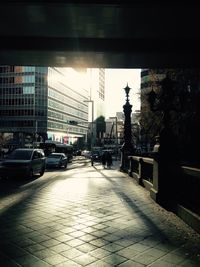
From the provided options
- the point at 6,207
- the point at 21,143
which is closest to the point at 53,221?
the point at 6,207

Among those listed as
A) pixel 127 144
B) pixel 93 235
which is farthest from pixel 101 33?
pixel 127 144

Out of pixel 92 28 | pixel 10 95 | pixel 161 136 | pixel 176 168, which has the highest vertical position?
pixel 10 95

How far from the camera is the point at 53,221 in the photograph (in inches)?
311

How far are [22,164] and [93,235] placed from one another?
13030 mm

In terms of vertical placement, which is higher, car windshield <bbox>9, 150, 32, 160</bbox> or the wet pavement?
car windshield <bbox>9, 150, 32, 160</bbox>

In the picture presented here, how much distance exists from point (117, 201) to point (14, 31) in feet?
23.9

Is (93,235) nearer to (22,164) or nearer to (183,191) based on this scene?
(183,191)

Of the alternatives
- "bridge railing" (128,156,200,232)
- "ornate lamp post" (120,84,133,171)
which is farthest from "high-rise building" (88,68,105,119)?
"bridge railing" (128,156,200,232)

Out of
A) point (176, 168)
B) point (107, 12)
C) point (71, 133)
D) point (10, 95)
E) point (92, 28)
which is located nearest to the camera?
point (176, 168)

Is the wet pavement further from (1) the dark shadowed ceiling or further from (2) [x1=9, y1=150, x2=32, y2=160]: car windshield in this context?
(2) [x1=9, y1=150, x2=32, y2=160]: car windshield

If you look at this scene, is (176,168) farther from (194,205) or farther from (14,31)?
(14,31)

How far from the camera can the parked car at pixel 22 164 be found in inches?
746

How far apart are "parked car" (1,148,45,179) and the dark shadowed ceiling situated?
5.56 metres

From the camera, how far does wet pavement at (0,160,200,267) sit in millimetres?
5316
